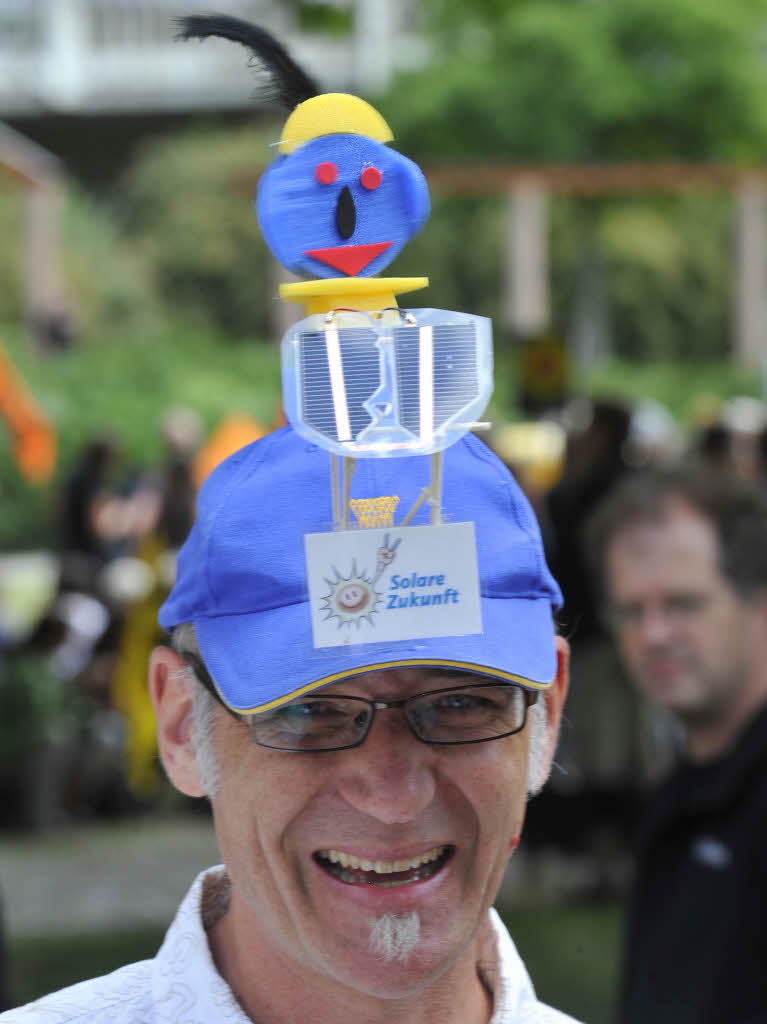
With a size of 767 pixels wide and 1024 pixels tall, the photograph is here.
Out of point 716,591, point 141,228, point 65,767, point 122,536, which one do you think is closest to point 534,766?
point 716,591

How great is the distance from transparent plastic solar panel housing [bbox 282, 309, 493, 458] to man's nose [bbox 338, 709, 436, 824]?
259mm

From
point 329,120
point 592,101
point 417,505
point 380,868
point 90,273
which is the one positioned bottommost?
point 380,868

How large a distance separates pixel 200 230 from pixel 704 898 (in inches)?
1258

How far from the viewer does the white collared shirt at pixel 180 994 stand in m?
1.37

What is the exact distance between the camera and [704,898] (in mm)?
2816

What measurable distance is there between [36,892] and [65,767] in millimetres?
1154

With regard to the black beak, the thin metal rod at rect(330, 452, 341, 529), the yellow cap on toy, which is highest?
the yellow cap on toy

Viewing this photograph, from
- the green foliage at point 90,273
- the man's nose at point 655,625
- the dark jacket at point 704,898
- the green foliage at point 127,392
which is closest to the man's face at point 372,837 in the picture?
the dark jacket at point 704,898

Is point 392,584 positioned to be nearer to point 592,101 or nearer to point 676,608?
point 676,608

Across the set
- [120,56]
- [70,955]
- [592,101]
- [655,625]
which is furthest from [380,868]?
[120,56]

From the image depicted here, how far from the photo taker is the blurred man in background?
2723 mm

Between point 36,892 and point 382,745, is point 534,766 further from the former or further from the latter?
point 36,892

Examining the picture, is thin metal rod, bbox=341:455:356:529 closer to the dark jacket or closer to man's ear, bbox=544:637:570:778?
man's ear, bbox=544:637:570:778

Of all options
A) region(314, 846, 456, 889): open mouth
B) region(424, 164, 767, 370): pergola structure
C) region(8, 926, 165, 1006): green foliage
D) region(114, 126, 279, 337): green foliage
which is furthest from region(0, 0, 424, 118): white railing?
region(314, 846, 456, 889): open mouth
